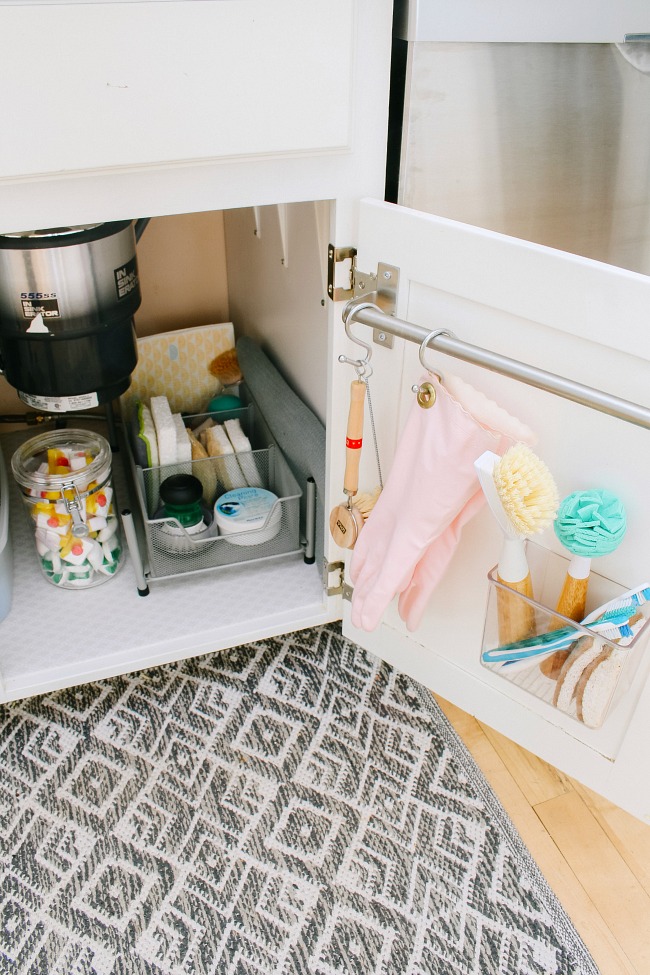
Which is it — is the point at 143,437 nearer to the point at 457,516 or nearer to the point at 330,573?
the point at 330,573

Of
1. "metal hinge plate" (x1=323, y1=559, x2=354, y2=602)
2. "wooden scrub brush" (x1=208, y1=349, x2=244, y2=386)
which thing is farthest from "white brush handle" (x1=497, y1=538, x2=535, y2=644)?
"wooden scrub brush" (x1=208, y1=349, x2=244, y2=386)

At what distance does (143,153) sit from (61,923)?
931mm

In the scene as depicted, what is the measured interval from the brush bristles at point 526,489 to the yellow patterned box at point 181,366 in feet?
2.98

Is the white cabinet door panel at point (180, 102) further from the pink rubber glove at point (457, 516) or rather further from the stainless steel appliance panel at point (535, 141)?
the pink rubber glove at point (457, 516)

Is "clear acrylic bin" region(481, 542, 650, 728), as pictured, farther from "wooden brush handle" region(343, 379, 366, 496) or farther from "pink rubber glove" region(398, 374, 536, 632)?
"wooden brush handle" region(343, 379, 366, 496)

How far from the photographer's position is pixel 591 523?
736mm

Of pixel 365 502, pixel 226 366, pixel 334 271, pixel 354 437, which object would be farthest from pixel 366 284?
pixel 226 366

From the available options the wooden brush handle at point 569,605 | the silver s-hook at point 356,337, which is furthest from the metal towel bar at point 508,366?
the wooden brush handle at point 569,605

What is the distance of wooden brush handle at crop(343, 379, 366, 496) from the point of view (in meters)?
0.91

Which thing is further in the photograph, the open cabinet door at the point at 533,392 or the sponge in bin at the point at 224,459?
the sponge in bin at the point at 224,459

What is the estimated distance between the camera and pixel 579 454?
2.53 feet

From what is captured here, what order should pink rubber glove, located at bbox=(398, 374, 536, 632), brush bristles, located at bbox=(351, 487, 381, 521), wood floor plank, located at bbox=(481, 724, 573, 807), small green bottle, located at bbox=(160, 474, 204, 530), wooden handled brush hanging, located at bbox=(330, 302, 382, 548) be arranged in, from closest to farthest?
pink rubber glove, located at bbox=(398, 374, 536, 632)
wooden handled brush hanging, located at bbox=(330, 302, 382, 548)
brush bristles, located at bbox=(351, 487, 381, 521)
wood floor plank, located at bbox=(481, 724, 573, 807)
small green bottle, located at bbox=(160, 474, 204, 530)

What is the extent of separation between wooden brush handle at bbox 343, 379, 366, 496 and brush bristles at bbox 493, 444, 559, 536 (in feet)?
0.72

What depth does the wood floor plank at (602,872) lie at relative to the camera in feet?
3.24
